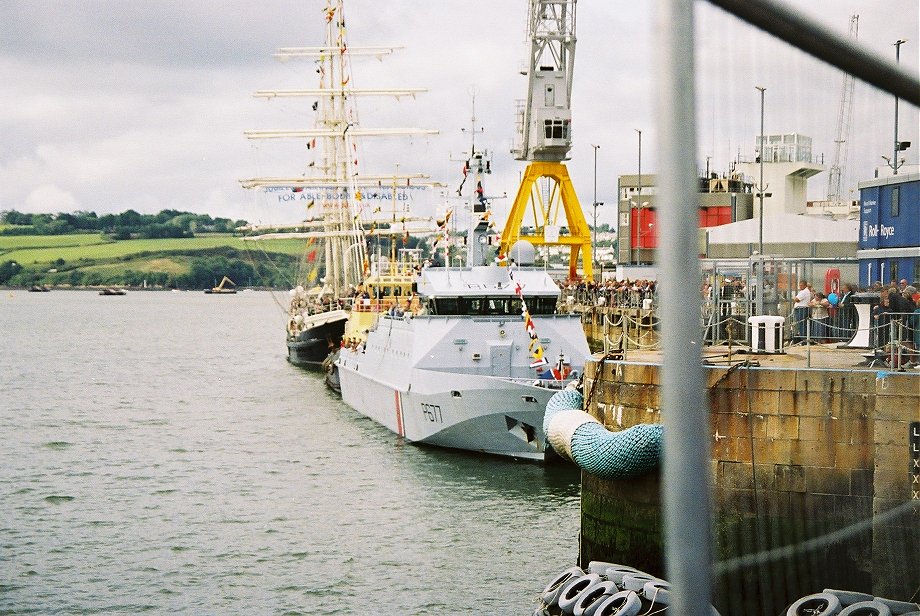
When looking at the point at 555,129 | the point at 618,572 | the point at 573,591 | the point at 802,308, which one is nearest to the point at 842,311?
the point at 802,308

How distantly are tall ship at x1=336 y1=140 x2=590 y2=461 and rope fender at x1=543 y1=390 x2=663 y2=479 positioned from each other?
8.65 meters

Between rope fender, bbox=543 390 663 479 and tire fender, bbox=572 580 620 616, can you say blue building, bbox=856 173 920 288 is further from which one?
tire fender, bbox=572 580 620 616

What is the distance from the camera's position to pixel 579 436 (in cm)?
1496

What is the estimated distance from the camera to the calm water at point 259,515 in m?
16.2

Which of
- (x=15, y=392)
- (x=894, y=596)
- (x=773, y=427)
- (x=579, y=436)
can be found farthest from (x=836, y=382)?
(x=15, y=392)

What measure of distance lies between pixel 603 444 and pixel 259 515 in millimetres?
9331

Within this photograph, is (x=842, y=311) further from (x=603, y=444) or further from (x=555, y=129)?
(x=555, y=129)

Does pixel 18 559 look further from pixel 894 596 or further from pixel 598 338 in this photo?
pixel 598 338

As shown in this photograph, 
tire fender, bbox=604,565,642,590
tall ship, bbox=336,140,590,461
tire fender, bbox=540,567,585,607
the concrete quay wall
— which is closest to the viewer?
the concrete quay wall

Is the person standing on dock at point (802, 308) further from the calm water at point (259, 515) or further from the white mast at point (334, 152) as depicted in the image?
the white mast at point (334, 152)

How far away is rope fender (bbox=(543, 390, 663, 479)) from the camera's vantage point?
13844mm

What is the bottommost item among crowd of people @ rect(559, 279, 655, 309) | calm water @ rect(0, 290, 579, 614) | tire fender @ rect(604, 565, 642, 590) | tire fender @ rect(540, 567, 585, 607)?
calm water @ rect(0, 290, 579, 614)

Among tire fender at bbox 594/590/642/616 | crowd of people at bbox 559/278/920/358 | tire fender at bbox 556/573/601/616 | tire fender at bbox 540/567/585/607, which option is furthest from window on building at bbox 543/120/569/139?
tire fender at bbox 594/590/642/616

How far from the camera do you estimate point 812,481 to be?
12516 millimetres
